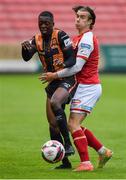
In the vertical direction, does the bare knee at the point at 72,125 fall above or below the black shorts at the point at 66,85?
below

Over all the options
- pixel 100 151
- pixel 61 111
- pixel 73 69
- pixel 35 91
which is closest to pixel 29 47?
pixel 73 69

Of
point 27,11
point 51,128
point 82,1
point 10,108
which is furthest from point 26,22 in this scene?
point 51,128

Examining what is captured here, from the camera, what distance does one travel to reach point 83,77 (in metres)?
10.0

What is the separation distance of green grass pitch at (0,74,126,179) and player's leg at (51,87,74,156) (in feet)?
1.28

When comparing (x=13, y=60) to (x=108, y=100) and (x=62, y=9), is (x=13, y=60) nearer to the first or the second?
(x=62, y=9)

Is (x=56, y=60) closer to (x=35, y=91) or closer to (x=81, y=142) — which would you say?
(x=81, y=142)

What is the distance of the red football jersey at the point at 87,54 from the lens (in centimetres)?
983

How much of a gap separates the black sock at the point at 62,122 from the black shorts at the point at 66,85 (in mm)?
220

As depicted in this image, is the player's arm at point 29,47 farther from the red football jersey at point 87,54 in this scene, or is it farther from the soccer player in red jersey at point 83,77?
the red football jersey at point 87,54

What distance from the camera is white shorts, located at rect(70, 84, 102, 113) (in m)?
9.92

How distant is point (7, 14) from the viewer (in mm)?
37188

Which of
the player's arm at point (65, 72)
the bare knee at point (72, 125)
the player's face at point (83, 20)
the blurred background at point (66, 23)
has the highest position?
the player's face at point (83, 20)

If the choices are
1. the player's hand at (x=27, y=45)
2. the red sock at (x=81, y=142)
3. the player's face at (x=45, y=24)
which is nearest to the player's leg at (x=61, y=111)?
the red sock at (x=81, y=142)

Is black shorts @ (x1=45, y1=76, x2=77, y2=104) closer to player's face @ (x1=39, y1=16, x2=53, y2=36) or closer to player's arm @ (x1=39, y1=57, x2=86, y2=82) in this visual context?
player's arm @ (x1=39, y1=57, x2=86, y2=82)
